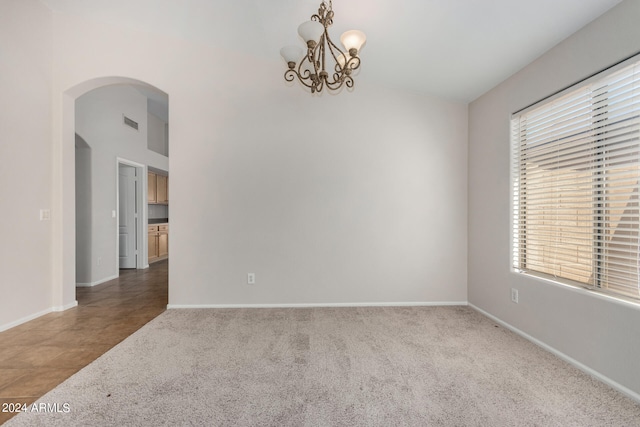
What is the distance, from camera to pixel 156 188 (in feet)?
22.6

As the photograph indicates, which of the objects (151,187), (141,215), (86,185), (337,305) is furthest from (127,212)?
(337,305)

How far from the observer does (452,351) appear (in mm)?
2428

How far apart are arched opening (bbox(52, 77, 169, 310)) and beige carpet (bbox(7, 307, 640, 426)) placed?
155 centimetres

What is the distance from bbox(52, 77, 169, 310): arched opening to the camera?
11.1 ft

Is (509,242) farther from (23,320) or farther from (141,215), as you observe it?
(141,215)

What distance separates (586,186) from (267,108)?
316 centimetres

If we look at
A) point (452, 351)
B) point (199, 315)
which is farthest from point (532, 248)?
point (199, 315)

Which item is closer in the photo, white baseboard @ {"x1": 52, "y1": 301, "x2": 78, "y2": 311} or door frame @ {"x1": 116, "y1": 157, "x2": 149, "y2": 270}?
white baseboard @ {"x1": 52, "y1": 301, "x2": 78, "y2": 311}

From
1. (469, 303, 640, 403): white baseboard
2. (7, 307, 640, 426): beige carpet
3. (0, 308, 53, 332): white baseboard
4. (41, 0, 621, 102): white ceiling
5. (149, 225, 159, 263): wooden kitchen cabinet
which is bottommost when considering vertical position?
(7, 307, 640, 426): beige carpet

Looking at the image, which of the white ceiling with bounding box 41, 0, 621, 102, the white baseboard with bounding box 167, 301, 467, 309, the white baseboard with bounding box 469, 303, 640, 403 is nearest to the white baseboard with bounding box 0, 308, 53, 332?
the white baseboard with bounding box 167, 301, 467, 309

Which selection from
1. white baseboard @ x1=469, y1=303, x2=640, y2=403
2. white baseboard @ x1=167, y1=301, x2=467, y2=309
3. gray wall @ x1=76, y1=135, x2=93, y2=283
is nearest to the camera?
white baseboard @ x1=469, y1=303, x2=640, y2=403

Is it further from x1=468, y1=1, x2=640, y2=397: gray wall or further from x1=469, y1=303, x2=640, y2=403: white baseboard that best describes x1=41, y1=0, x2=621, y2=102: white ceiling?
x1=469, y1=303, x2=640, y2=403: white baseboard

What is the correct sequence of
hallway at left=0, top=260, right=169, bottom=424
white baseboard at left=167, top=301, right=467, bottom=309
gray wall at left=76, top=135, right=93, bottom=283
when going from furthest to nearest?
1. gray wall at left=76, top=135, right=93, bottom=283
2. white baseboard at left=167, top=301, right=467, bottom=309
3. hallway at left=0, top=260, right=169, bottom=424

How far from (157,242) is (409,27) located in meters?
6.81
